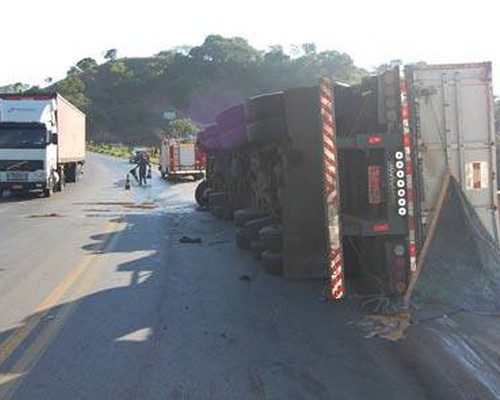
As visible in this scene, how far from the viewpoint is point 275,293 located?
28.8 ft

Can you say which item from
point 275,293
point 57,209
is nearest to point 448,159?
point 275,293

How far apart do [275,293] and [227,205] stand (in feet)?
29.9

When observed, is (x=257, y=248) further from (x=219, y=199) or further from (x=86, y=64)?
(x=86, y=64)

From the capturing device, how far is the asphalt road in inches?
215

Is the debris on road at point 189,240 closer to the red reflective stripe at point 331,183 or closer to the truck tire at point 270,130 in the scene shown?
the truck tire at point 270,130

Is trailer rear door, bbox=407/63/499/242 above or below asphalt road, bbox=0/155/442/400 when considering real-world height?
above

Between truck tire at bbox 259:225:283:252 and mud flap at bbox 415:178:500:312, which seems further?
truck tire at bbox 259:225:283:252

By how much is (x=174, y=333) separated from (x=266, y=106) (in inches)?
150

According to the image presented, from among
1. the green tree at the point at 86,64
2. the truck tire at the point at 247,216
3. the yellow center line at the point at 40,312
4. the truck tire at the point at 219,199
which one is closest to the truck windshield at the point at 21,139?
the truck tire at the point at 219,199

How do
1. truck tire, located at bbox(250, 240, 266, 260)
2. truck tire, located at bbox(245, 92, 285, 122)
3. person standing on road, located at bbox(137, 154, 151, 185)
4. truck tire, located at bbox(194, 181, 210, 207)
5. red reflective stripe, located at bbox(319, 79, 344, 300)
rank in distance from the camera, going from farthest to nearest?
person standing on road, located at bbox(137, 154, 151, 185), truck tire, located at bbox(194, 181, 210, 207), truck tire, located at bbox(250, 240, 266, 260), truck tire, located at bbox(245, 92, 285, 122), red reflective stripe, located at bbox(319, 79, 344, 300)

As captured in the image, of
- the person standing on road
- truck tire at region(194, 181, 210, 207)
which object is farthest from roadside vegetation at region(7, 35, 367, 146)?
truck tire at region(194, 181, 210, 207)

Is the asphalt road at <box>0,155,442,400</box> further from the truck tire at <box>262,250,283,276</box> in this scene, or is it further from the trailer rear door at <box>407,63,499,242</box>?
the trailer rear door at <box>407,63,499,242</box>

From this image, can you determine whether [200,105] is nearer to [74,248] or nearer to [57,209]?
[57,209]

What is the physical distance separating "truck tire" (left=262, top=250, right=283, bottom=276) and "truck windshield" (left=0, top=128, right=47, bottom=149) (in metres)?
19.9
